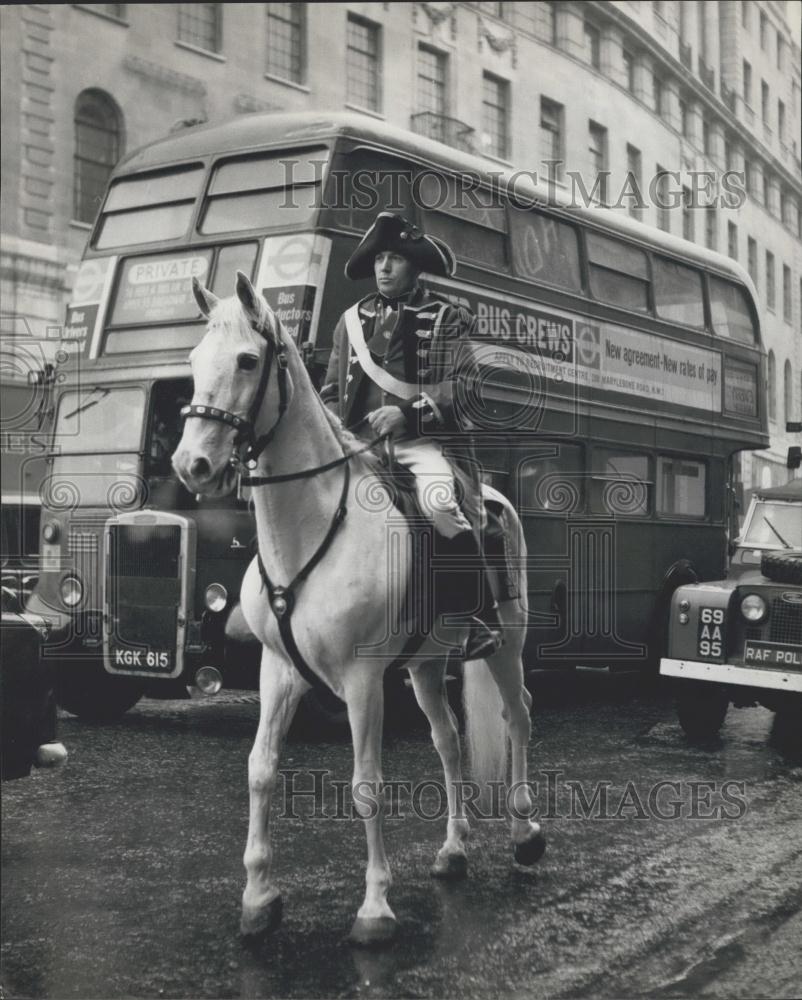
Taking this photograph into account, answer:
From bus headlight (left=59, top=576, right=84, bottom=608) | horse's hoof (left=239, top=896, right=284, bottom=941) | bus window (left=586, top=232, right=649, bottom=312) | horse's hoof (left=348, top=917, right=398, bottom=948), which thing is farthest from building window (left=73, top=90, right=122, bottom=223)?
horse's hoof (left=348, top=917, right=398, bottom=948)

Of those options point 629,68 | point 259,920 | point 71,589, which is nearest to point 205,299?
point 259,920

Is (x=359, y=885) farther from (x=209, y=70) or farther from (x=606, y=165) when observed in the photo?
(x=209, y=70)

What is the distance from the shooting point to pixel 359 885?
474cm

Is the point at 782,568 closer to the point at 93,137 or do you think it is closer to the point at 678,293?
the point at 678,293

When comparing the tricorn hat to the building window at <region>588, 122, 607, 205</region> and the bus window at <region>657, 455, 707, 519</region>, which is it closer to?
the building window at <region>588, 122, 607, 205</region>

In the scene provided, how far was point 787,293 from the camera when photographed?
7.73 m

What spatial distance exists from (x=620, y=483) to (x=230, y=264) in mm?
3865

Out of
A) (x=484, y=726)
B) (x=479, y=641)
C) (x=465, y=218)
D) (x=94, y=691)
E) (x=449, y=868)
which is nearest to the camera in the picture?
(x=449, y=868)

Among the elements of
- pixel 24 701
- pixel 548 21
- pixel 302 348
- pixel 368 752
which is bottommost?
pixel 368 752

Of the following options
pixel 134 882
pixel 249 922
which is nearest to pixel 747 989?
pixel 249 922

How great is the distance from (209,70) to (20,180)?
367cm

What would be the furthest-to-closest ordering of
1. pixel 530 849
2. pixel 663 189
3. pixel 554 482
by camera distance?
1. pixel 554 482
2. pixel 663 189
3. pixel 530 849

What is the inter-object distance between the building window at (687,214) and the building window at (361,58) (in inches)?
311

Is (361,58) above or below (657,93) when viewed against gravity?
above
